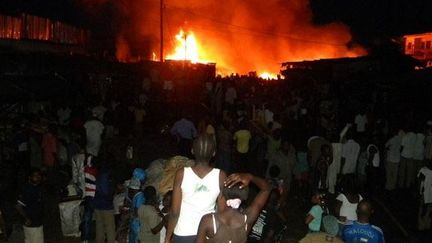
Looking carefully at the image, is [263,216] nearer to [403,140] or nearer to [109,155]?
[109,155]

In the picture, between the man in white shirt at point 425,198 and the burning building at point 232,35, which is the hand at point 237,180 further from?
the burning building at point 232,35

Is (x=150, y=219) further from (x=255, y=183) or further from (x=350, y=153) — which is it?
(x=350, y=153)

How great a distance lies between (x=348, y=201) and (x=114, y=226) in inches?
134

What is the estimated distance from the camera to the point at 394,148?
11805 millimetres

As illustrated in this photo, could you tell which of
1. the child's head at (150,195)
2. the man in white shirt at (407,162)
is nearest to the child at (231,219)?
the child's head at (150,195)

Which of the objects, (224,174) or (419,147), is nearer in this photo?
(224,174)

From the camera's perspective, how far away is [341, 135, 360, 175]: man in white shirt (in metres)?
11.1

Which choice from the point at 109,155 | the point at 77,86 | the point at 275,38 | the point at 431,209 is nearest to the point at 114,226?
the point at 109,155

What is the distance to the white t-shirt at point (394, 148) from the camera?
11.8m

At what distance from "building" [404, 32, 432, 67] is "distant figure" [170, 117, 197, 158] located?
29685mm

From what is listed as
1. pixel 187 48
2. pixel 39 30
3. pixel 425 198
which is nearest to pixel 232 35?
pixel 187 48

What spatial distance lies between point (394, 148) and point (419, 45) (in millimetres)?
30373

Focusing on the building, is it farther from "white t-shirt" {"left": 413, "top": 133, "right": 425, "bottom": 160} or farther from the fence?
"white t-shirt" {"left": 413, "top": 133, "right": 425, "bottom": 160}

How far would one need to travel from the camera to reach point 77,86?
1516cm
